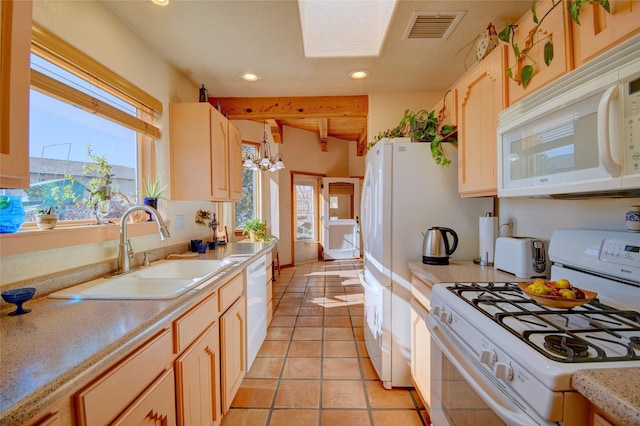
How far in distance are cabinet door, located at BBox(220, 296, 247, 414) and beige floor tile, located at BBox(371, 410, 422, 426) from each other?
2.80 ft

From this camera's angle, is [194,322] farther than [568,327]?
Yes

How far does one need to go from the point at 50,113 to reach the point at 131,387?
4.13ft

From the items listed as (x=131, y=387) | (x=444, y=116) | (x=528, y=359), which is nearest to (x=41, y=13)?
(x=131, y=387)

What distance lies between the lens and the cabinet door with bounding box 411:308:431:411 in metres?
1.54

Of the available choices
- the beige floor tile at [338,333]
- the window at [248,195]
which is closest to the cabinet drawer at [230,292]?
the beige floor tile at [338,333]

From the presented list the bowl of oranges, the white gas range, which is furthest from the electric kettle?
the bowl of oranges

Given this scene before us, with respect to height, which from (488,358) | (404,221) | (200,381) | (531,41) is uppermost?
(531,41)

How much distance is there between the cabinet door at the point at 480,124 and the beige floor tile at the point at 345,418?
1.47 m

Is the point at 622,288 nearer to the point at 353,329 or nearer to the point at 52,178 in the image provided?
the point at 353,329

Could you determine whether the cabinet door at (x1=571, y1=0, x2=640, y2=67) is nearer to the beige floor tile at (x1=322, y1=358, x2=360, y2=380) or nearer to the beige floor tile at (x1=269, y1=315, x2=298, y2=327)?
the beige floor tile at (x1=322, y1=358, x2=360, y2=380)

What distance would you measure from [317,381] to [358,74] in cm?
245

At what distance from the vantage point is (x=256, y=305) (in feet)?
7.29

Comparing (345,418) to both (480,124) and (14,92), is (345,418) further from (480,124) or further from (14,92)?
(14,92)

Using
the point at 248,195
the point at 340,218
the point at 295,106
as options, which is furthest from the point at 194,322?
the point at 340,218
